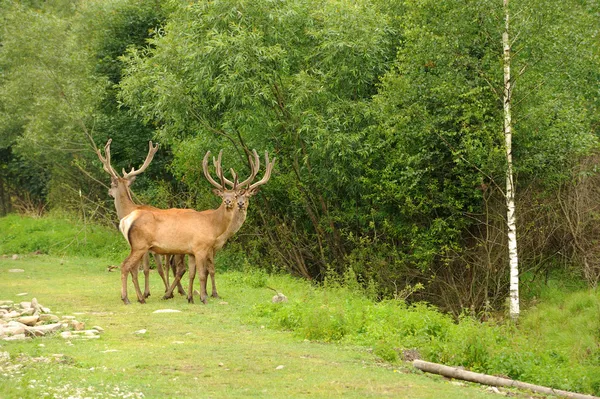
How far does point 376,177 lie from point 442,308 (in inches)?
122

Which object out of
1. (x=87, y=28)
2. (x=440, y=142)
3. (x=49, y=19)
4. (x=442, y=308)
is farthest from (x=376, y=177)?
(x=49, y=19)

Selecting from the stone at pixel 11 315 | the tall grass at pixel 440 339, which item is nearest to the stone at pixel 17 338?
the stone at pixel 11 315

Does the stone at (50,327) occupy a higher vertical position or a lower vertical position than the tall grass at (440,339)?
higher

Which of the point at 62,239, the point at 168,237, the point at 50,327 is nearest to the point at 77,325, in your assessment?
the point at 50,327

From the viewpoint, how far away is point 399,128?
17922mm

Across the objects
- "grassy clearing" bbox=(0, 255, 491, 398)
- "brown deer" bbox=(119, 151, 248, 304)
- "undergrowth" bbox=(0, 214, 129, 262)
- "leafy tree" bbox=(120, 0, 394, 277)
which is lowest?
"undergrowth" bbox=(0, 214, 129, 262)

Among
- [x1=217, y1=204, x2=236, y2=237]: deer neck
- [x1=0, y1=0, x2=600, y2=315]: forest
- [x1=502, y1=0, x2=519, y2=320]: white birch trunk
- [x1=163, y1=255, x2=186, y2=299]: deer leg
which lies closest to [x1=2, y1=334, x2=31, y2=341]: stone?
[x1=163, y1=255, x2=186, y2=299]: deer leg

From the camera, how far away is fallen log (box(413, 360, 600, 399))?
8.62 meters

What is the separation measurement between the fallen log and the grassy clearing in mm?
214

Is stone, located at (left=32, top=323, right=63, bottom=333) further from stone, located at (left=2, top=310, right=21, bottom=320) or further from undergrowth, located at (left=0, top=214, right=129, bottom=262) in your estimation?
undergrowth, located at (left=0, top=214, right=129, bottom=262)

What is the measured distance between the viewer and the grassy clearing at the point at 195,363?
25.8ft

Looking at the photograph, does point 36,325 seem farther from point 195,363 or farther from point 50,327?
point 195,363

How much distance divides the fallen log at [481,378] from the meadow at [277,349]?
13 centimetres

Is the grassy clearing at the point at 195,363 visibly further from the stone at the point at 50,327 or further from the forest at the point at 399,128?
the forest at the point at 399,128
